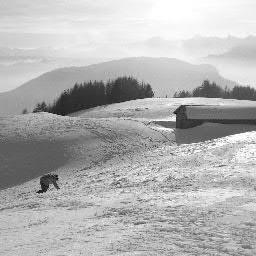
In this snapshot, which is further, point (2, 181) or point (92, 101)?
point (92, 101)

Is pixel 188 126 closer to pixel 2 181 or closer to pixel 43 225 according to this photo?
pixel 2 181

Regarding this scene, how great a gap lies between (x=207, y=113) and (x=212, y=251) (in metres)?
52.8

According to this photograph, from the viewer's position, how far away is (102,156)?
43219 millimetres

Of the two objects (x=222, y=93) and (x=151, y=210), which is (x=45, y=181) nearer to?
(x=151, y=210)

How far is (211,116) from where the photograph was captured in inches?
2383

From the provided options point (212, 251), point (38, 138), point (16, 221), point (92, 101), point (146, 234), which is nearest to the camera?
point (212, 251)

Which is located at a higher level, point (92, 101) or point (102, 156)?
point (92, 101)

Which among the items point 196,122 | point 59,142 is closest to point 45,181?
point 59,142

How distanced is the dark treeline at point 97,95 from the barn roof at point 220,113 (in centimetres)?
6300

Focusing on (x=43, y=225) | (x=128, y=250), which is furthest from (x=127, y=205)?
(x=128, y=250)

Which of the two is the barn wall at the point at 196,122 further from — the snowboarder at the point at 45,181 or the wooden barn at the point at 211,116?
the snowboarder at the point at 45,181

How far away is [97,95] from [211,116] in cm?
7065

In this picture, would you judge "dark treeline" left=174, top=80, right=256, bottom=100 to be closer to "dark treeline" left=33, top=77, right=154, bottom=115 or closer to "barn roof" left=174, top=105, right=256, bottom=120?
"dark treeline" left=33, top=77, right=154, bottom=115

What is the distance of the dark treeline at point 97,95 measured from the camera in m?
125
